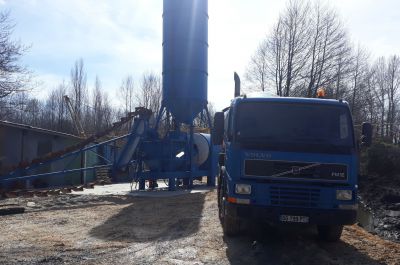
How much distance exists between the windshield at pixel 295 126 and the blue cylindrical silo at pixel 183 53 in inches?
390

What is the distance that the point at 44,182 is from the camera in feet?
78.1

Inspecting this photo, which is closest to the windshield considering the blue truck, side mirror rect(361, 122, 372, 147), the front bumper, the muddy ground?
the blue truck

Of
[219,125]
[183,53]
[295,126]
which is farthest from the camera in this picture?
[183,53]

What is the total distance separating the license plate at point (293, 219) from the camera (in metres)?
7.59

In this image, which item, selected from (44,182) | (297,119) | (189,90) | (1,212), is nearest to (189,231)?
(297,119)

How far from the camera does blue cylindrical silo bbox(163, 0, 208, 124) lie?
1762cm

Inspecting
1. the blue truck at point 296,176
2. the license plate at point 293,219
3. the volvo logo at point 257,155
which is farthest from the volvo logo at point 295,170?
the license plate at point 293,219

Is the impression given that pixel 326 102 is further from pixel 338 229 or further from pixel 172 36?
pixel 172 36

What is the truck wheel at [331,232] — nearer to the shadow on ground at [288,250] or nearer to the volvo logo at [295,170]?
the shadow on ground at [288,250]

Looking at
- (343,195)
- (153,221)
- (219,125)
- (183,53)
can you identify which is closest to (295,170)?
(343,195)

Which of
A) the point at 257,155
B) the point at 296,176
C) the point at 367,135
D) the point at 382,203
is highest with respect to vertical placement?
the point at 367,135

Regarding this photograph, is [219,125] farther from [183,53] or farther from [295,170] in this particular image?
[183,53]

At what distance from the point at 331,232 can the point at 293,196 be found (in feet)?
4.73

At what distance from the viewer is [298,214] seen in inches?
300
